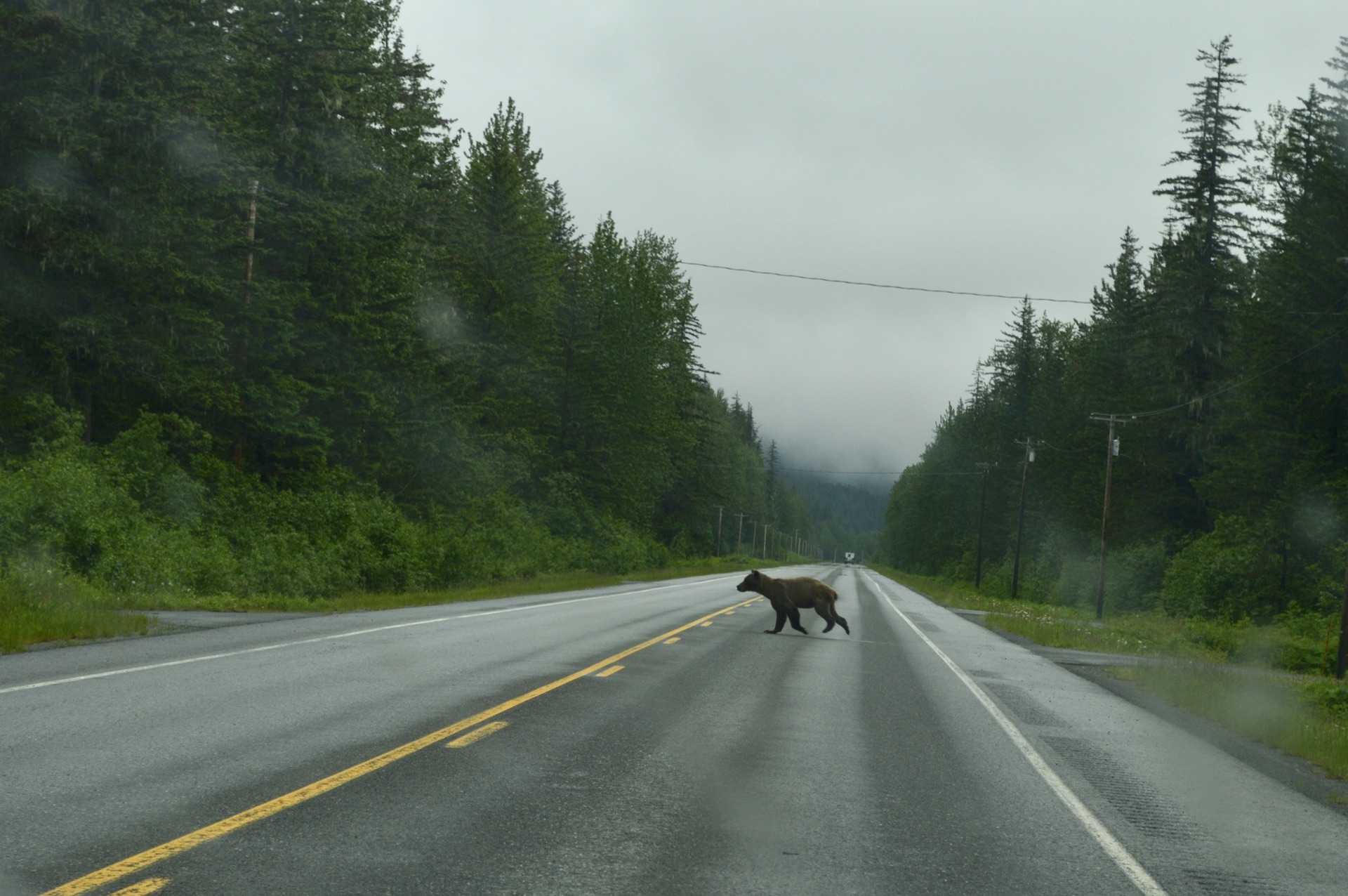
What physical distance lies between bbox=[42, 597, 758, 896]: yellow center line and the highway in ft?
0.08

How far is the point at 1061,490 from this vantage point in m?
70.0

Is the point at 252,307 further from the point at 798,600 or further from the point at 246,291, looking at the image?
the point at 798,600

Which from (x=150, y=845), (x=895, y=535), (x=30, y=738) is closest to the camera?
(x=150, y=845)

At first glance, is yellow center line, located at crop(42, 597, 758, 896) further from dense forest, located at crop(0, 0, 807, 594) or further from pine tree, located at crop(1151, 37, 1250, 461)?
pine tree, located at crop(1151, 37, 1250, 461)

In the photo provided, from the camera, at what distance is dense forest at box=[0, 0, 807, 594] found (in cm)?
2311

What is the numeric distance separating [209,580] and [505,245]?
27.5 m

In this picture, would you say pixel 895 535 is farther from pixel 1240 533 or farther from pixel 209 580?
pixel 209 580

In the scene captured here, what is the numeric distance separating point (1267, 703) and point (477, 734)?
10724 millimetres

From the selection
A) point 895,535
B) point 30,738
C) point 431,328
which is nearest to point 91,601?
point 30,738

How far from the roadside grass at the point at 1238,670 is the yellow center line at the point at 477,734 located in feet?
25.1

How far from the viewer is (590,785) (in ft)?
22.1

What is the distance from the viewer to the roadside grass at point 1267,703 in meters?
10.5

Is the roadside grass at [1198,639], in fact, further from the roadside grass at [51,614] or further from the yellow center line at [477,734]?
the roadside grass at [51,614]

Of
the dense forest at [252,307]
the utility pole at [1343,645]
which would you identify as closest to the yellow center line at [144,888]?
the dense forest at [252,307]
